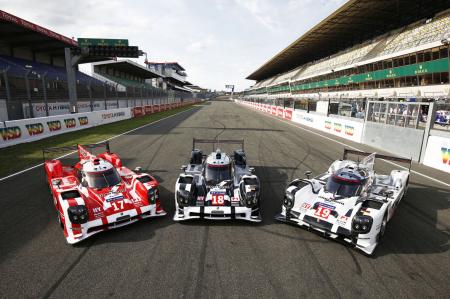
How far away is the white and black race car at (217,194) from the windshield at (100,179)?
5.60 ft

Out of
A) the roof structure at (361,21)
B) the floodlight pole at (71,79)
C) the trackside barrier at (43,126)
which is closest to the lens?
the trackside barrier at (43,126)

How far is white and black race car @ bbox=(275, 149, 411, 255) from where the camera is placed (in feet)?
18.2

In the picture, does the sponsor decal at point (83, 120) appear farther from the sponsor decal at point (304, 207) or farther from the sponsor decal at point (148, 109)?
the sponsor decal at point (304, 207)

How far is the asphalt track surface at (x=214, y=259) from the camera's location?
4453 mm

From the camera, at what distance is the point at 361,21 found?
42.9 metres

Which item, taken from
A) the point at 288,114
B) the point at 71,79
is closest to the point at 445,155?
the point at 288,114

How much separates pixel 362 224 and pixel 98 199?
19.2ft

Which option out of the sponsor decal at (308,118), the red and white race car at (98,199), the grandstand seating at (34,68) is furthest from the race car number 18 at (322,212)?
→ the grandstand seating at (34,68)

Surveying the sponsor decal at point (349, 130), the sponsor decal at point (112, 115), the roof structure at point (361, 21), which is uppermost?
the roof structure at point (361, 21)

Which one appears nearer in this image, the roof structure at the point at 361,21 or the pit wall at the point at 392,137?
the pit wall at the point at 392,137

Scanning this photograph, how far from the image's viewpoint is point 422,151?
1343 centimetres

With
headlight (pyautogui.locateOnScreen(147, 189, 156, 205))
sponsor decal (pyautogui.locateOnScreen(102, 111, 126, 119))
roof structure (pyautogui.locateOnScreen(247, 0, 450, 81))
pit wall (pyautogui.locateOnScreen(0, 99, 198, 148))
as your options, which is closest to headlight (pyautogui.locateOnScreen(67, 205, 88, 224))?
headlight (pyautogui.locateOnScreen(147, 189, 156, 205))

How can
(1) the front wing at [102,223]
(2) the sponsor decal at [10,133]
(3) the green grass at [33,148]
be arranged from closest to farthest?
1. (1) the front wing at [102,223]
2. (3) the green grass at [33,148]
3. (2) the sponsor decal at [10,133]

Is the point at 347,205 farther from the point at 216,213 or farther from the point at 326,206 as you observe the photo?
the point at 216,213
